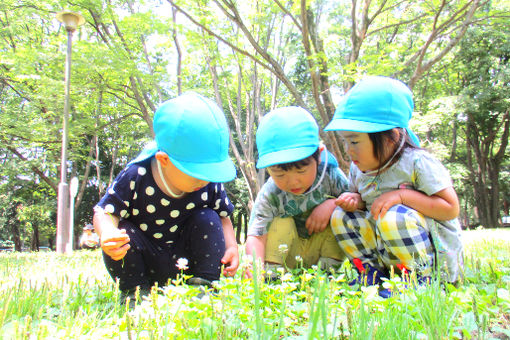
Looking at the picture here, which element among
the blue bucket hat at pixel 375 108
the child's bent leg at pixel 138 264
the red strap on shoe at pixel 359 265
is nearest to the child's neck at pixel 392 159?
the blue bucket hat at pixel 375 108

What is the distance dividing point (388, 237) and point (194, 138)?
115 cm

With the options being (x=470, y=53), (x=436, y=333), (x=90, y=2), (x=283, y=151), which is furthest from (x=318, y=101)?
(x=470, y=53)

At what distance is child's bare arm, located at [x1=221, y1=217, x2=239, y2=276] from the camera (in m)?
2.09

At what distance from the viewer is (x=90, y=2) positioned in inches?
283

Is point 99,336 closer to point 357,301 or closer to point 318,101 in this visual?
point 357,301

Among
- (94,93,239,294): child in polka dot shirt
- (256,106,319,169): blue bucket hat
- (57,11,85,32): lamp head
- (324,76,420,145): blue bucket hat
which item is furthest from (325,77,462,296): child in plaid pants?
(57,11,85,32): lamp head

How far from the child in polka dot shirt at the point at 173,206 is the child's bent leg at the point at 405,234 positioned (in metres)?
0.86

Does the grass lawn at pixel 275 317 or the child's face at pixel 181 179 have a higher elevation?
the child's face at pixel 181 179

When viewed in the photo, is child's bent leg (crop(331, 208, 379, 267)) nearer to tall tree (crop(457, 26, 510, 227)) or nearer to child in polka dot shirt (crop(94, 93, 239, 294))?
child in polka dot shirt (crop(94, 93, 239, 294))

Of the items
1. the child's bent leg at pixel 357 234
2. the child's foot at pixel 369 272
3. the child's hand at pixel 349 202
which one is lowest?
the child's foot at pixel 369 272

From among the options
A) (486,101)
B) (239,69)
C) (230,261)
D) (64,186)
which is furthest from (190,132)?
(486,101)

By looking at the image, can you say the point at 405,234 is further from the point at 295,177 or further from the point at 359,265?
the point at 295,177

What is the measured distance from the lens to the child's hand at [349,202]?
2.25m

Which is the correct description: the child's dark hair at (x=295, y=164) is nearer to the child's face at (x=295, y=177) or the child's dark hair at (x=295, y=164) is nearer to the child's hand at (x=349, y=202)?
the child's face at (x=295, y=177)
